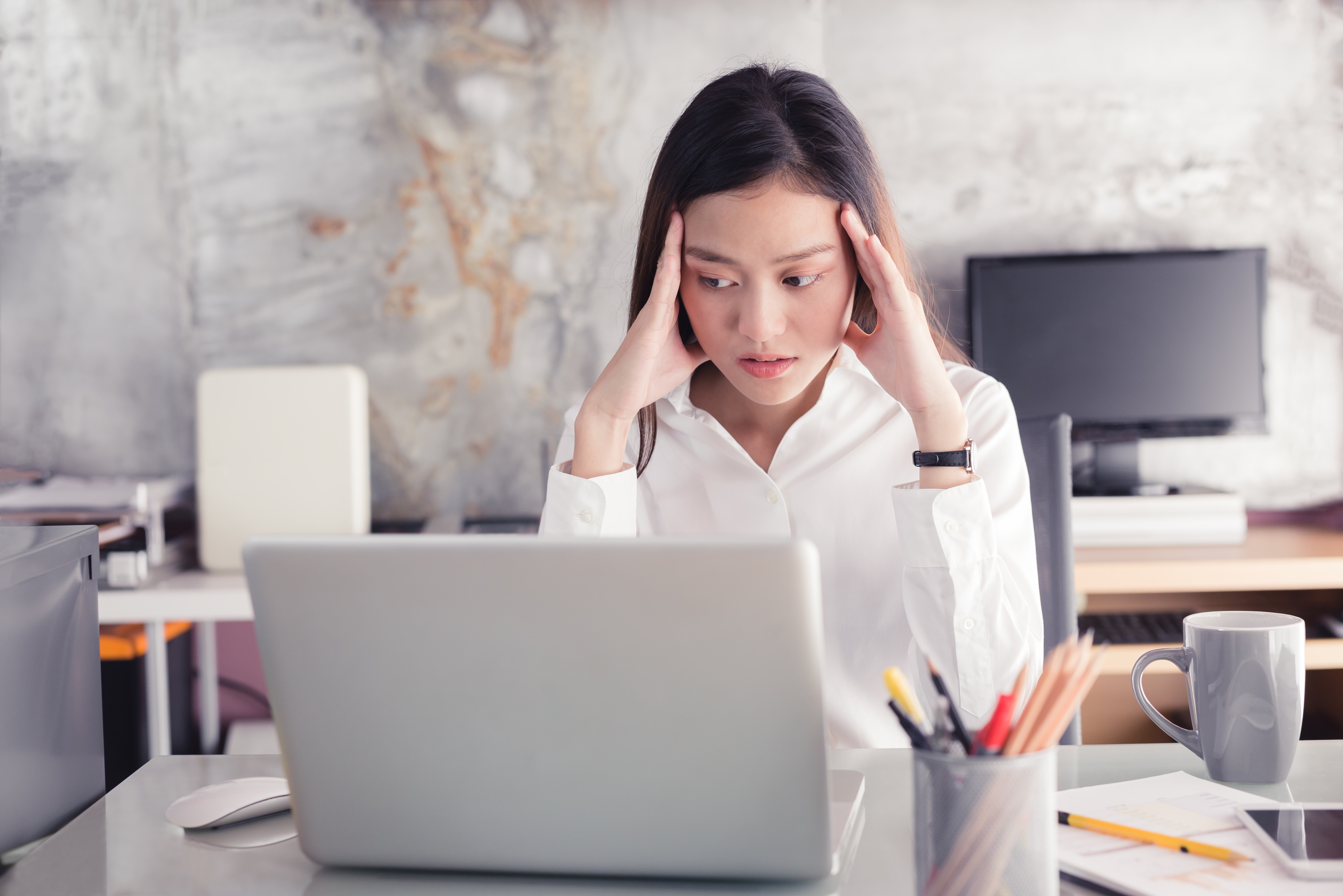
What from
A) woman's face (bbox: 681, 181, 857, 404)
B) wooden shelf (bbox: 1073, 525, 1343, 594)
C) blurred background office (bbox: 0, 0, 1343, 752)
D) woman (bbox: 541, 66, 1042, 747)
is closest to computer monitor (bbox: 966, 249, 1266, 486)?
blurred background office (bbox: 0, 0, 1343, 752)

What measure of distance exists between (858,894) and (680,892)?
98 mm

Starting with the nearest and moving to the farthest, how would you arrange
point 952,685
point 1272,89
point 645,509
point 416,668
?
1. point 416,668
2. point 952,685
3. point 645,509
4. point 1272,89

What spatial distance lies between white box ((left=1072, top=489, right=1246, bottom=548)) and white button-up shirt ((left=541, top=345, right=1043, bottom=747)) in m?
1.13

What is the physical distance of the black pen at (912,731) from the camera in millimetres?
514

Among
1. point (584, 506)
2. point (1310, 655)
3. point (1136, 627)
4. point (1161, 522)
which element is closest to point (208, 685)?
point (584, 506)

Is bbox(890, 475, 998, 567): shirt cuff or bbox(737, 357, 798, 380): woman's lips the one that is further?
bbox(737, 357, 798, 380): woman's lips

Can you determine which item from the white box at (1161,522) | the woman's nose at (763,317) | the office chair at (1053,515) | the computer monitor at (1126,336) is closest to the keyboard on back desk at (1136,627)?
the white box at (1161,522)

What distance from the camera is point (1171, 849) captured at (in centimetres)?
61

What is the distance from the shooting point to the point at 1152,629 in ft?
6.87

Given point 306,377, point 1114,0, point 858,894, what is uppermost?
point 1114,0

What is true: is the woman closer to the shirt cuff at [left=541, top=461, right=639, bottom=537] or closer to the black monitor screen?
the shirt cuff at [left=541, top=461, right=639, bottom=537]

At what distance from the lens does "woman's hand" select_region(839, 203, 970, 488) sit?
3.33ft

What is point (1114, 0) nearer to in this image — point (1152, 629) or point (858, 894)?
point (1152, 629)

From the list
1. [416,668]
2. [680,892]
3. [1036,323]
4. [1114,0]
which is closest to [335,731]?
[416,668]
